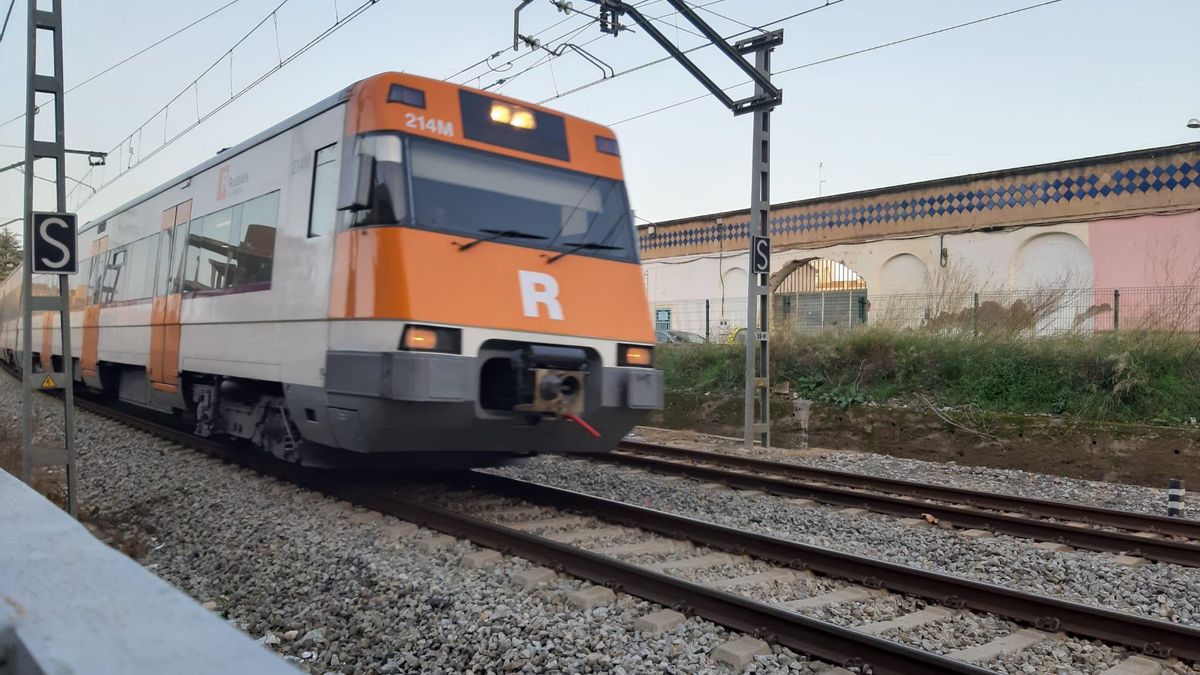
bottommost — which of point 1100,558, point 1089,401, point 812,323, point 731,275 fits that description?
point 1100,558

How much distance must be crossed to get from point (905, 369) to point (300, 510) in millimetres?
10099

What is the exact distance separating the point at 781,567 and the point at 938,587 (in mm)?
1018

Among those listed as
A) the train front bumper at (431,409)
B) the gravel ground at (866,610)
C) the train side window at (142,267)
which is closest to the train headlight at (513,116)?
the train front bumper at (431,409)

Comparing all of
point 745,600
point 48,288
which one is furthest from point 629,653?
point 48,288

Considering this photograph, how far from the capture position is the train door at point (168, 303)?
9.73 metres

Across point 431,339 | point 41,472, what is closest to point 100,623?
point 431,339

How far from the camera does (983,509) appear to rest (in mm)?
8352

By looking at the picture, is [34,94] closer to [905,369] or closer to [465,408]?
[465,408]

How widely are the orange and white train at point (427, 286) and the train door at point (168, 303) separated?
120cm

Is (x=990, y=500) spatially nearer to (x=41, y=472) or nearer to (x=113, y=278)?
(x=41, y=472)

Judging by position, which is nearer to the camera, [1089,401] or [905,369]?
[1089,401]

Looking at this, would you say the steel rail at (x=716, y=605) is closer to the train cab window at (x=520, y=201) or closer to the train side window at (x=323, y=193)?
the train cab window at (x=520, y=201)

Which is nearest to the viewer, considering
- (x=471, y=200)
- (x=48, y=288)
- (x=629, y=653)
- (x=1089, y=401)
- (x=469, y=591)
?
(x=629, y=653)

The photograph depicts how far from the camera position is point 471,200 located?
6758 mm
